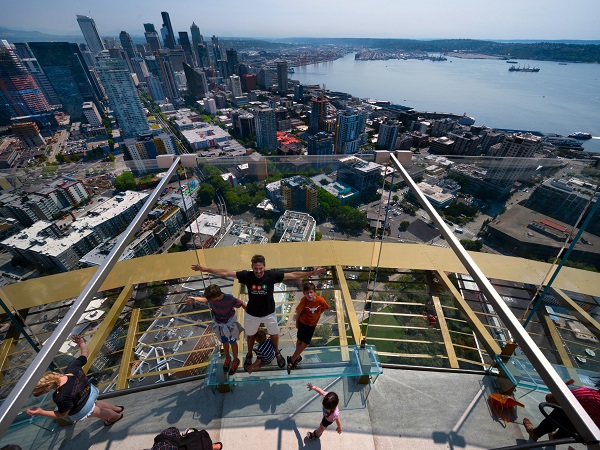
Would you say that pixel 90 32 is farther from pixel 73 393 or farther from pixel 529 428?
pixel 529 428

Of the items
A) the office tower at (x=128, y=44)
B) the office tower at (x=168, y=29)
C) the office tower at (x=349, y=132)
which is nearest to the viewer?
the office tower at (x=349, y=132)

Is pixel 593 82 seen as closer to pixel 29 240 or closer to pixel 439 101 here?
pixel 439 101

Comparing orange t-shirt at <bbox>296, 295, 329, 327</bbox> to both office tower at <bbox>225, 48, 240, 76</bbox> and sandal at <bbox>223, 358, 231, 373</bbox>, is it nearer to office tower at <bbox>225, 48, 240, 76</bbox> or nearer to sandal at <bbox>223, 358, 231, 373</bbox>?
sandal at <bbox>223, 358, 231, 373</bbox>

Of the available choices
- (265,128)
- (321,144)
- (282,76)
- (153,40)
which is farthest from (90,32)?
(321,144)

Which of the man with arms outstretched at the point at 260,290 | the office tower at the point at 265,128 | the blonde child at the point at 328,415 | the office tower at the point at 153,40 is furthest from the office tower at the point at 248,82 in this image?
the blonde child at the point at 328,415

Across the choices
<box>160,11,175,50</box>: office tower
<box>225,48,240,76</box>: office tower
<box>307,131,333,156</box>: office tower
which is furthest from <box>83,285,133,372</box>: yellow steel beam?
<box>160,11,175,50</box>: office tower

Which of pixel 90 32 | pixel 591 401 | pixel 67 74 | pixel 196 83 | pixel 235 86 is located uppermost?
pixel 90 32

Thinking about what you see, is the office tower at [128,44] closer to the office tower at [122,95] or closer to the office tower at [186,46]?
the office tower at [186,46]
